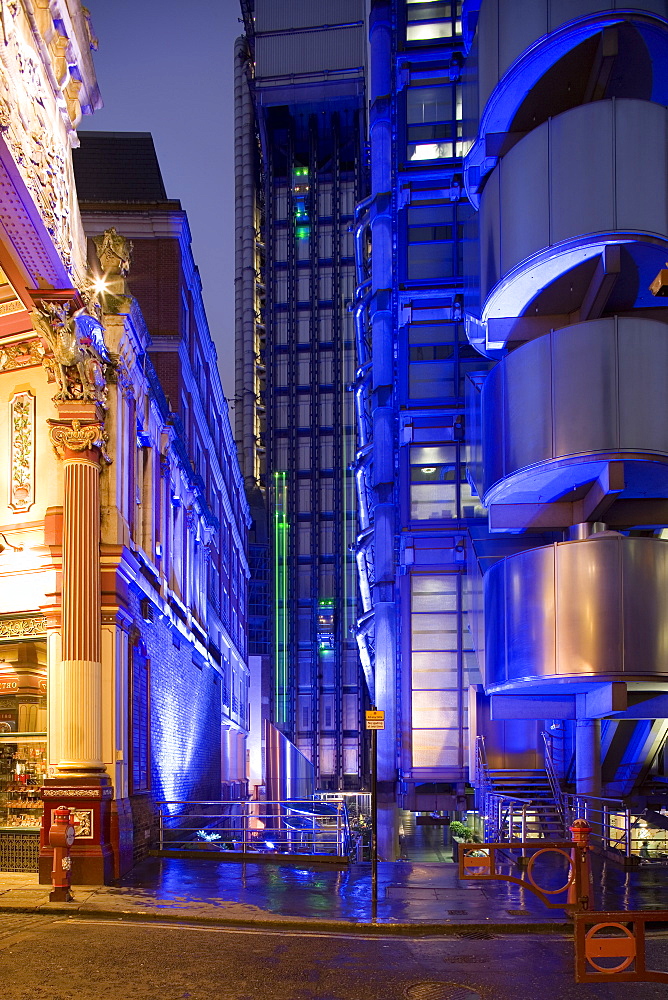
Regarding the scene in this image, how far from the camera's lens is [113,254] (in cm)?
2034

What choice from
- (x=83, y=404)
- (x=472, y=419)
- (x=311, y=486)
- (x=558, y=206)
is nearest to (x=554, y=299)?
(x=558, y=206)

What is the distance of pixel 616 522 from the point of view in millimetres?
22938

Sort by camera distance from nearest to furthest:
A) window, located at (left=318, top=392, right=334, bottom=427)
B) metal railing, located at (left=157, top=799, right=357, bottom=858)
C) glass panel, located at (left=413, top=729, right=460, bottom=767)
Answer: metal railing, located at (left=157, top=799, right=357, bottom=858) → glass panel, located at (left=413, top=729, right=460, bottom=767) → window, located at (left=318, top=392, right=334, bottom=427)

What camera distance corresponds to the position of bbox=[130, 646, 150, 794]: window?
21219 millimetres

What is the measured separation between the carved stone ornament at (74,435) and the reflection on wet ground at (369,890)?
24.7 feet

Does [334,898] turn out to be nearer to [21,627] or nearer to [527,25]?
[21,627]

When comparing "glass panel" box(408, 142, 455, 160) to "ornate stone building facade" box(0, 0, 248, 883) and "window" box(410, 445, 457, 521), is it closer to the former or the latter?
"window" box(410, 445, 457, 521)

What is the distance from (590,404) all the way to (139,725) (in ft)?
36.9

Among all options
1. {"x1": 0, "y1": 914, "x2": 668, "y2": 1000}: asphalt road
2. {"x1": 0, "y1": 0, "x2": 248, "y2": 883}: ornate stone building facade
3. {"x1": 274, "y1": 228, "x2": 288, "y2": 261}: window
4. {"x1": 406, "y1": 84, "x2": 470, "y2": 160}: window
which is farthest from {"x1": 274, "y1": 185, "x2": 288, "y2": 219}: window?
{"x1": 0, "y1": 914, "x2": 668, "y2": 1000}: asphalt road

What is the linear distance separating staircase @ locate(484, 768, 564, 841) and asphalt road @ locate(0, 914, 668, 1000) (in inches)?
410

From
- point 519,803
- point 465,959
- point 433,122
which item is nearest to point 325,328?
point 433,122

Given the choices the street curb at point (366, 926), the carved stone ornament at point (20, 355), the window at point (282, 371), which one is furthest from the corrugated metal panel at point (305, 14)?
the street curb at point (366, 926)

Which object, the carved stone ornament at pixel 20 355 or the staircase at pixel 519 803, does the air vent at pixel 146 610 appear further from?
the staircase at pixel 519 803

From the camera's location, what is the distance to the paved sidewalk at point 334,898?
1420 centimetres
